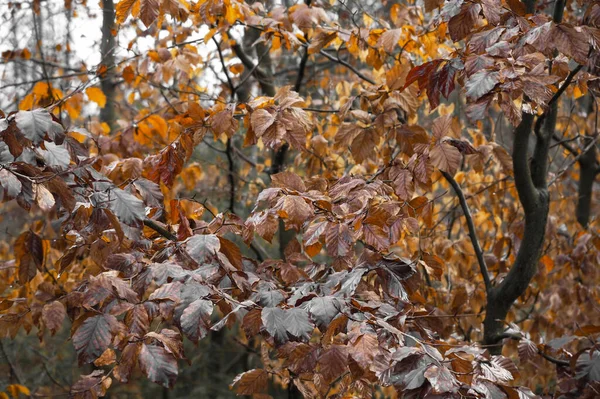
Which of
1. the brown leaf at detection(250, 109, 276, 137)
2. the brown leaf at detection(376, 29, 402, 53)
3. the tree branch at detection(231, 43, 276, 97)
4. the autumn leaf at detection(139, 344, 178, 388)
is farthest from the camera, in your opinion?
the tree branch at detection(231, 43, 276, 97)

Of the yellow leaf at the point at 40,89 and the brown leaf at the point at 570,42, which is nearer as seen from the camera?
the brown leaf at the point at 570,42

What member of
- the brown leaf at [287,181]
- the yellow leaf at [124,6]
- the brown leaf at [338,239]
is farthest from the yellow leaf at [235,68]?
the brown leaf at [338,239]

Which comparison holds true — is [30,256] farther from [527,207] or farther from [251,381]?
[527,207]

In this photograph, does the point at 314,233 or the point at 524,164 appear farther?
the point at 524,164

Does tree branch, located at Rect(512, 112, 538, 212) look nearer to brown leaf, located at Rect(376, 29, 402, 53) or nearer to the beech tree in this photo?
the beech tree

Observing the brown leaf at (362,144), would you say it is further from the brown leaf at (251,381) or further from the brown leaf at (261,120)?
the brown leaf at (251,381)

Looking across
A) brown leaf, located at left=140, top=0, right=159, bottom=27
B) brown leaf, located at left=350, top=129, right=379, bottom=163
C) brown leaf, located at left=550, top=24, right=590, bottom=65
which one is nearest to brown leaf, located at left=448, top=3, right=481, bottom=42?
brown leaf, located at left=550, top=24, right=590, bottom=65

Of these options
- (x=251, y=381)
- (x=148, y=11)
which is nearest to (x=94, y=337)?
(x=251, y=381)

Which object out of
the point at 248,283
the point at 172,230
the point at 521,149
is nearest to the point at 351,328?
the point at 248,283

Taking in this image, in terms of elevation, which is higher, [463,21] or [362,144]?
[463,21]

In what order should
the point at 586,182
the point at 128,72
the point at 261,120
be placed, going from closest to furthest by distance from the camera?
the point at 261,120 → the point at 128,72 → the point at 586,182

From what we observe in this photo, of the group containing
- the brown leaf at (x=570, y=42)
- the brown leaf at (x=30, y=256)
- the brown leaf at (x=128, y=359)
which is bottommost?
the brown leaf at (x=128, y=359)

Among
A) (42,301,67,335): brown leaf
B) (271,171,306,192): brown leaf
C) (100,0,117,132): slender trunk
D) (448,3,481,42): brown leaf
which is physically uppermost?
(100,0,117,132): slender trunk

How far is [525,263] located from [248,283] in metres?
1.53
